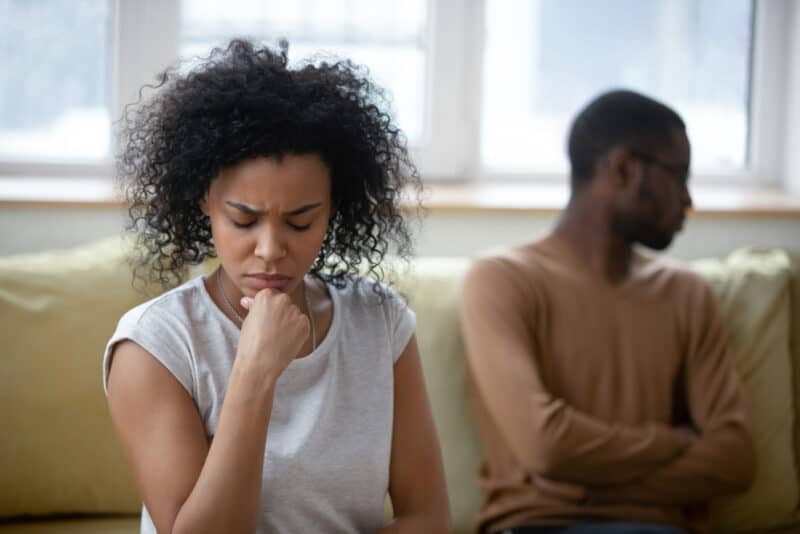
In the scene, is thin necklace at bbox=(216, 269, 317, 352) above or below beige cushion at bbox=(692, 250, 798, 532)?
above

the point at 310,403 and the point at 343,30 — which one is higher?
the point at 343,30

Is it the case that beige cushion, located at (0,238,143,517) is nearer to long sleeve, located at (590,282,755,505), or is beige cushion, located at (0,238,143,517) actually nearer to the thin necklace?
the thin necklace

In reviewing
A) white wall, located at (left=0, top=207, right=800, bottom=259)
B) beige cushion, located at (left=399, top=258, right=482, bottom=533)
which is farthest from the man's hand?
white wall, located at (left=0, top=207, right=800, bottom=259)

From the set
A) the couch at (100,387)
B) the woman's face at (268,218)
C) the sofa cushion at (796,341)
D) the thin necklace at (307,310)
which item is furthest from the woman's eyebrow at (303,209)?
the sofa cushion at (796,341)

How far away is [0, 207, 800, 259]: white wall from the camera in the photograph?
252 centimetres

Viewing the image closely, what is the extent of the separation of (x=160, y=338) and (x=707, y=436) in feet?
3.98

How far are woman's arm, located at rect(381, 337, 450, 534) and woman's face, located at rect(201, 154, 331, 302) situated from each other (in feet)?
0.78

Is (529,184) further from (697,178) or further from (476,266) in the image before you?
(476,266)

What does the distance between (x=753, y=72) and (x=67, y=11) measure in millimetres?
1916

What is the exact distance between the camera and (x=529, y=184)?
3.16 m

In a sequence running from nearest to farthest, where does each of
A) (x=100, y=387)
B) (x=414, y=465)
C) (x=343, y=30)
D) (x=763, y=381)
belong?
(x=414, y=465) → (x=100, y=387) → (x=763, y=381) → (x=343, y=30)

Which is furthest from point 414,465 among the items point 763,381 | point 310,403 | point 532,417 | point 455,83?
point 455,83

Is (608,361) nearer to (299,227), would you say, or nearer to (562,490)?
(562,490)

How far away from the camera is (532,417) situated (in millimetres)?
2039
